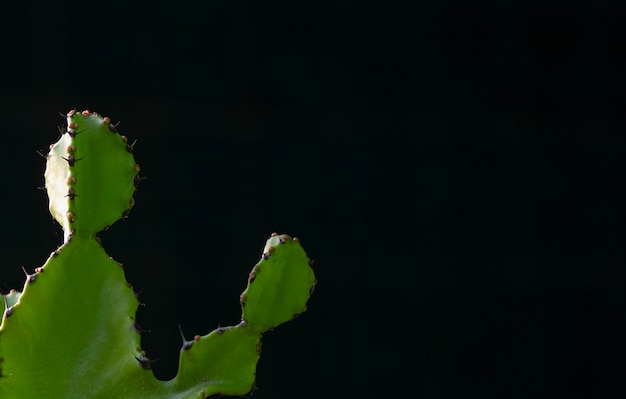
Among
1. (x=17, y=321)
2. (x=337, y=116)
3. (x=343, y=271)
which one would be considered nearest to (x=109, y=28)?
(x=337, y=116)

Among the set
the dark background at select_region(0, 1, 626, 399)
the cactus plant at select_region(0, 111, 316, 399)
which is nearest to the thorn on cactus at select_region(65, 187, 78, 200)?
the cactus plant at select_region(0, 111, 316, 399)

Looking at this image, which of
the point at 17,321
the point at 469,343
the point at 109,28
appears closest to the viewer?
the point at 17,321

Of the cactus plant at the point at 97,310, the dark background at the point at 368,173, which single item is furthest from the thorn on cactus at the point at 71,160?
the dark background at the point at 368,173

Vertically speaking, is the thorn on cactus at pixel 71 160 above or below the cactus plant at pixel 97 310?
above

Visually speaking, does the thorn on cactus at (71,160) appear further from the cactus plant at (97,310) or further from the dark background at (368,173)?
the dark background at (368,173)

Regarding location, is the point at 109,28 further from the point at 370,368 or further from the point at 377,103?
the point at 370,368

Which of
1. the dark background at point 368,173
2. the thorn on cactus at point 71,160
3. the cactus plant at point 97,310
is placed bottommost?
the cactus plant at point 97,310

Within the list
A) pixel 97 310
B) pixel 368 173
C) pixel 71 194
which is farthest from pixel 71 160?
pixel 368 173
